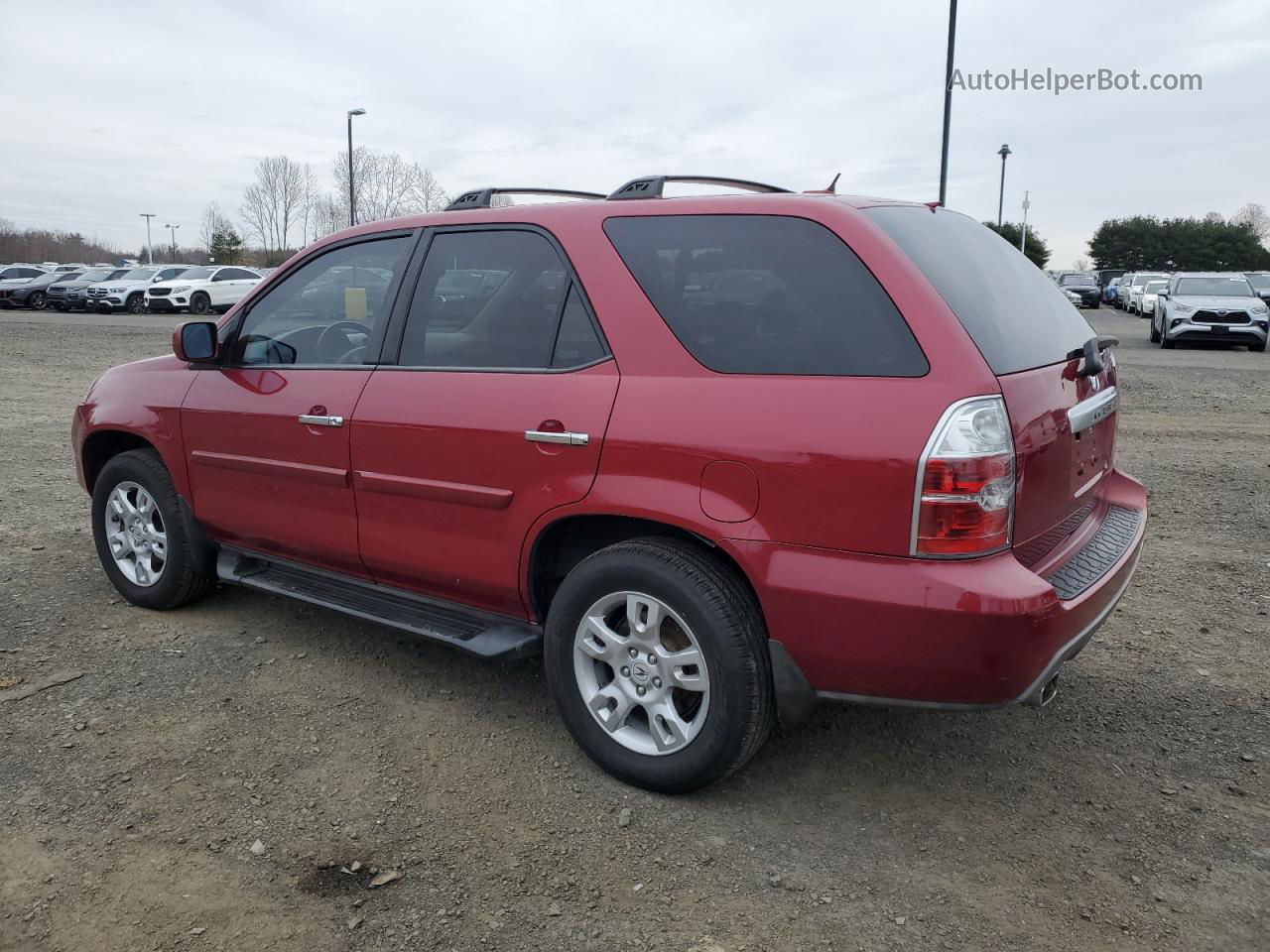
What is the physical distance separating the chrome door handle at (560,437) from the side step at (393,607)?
706 millimetres

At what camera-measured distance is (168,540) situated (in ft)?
15.2

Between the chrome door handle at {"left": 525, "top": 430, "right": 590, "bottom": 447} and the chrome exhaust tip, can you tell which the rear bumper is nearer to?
the chrome exhaust tip

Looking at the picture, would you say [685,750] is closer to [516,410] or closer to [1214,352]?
[516,410]

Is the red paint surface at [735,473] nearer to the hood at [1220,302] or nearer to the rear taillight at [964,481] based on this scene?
the rear taillight at [964,481]

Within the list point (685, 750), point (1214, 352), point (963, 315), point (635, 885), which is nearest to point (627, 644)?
point (685, 750)

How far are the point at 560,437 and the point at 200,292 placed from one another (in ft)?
108

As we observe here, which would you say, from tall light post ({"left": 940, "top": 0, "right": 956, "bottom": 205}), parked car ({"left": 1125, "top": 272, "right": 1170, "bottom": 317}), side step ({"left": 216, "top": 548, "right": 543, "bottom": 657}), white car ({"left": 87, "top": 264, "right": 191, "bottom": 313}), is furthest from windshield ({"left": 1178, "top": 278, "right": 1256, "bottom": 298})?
white car ({"left": 87, "top": 264, "right": 191, "bottom": 313})

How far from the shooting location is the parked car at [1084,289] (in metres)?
43.2

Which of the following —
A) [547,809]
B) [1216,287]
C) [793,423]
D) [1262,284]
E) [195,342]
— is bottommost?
[547,809]

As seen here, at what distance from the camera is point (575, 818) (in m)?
3.11

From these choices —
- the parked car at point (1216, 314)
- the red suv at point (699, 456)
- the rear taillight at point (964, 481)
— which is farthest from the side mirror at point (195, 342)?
the parked car at point (1216, 314)

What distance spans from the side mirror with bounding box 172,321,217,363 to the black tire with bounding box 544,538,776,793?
2.04 metres

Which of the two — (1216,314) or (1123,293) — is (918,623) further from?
(1123,293)

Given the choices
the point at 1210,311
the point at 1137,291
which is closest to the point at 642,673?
the point at 1210,311
